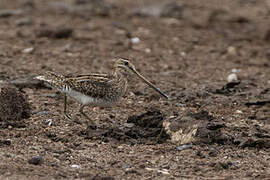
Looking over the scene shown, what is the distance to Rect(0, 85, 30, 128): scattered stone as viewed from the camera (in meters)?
9.66

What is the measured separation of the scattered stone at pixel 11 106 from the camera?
31.7ft

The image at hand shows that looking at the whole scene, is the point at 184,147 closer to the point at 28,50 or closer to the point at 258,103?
the point at 258,103

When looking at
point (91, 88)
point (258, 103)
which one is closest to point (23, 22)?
point (258, 103)

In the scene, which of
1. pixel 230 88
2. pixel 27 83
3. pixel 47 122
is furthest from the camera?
pixel 230 88

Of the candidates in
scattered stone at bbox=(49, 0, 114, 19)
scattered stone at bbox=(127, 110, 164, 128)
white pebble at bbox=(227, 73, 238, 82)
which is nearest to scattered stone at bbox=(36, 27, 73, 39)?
scattered stone at bbox=(49, 0, 114, 19)

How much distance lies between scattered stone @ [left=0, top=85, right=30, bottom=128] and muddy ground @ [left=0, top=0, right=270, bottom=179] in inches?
1.1

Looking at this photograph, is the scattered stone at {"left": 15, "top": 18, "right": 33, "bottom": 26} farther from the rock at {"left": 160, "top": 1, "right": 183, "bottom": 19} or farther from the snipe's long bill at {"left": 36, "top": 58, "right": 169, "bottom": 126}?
the snipe's long bill at {"left": 36, "top": 58, "right": 169, "bottom": 126}

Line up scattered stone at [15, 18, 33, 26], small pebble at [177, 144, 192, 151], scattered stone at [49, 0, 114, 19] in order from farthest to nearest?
scattered stone at [49, 0, 114, 19], scattered stone at [15, 18, 33, 26], small pebble at [177, 144, 192, 151]

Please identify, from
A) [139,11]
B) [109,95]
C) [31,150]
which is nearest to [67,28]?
[139,11]

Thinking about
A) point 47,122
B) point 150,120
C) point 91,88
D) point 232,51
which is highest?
point 91,88

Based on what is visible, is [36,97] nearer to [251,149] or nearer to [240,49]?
[251,149]

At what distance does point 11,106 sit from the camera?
9703mm

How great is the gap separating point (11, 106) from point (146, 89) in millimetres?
3022

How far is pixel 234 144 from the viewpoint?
A: 9.23 meters
